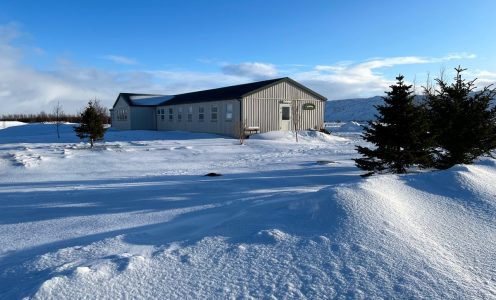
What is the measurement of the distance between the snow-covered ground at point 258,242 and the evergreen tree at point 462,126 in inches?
72.6

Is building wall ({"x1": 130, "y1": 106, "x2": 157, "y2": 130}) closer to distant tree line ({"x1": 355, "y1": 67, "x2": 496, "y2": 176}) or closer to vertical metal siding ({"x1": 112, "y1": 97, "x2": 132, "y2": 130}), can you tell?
vertical metal siding ({"x1": 112, "y1": 97, "x2": 132, "y2": 130})

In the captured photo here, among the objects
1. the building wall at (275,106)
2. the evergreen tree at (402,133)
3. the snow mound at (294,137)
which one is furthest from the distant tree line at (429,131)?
the building wall at (275,106)

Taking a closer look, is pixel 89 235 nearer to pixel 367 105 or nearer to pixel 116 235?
pixel 116 235

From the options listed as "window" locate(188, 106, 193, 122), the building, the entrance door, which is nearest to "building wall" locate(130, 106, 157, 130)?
the building

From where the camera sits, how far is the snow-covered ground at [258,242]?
325 cm

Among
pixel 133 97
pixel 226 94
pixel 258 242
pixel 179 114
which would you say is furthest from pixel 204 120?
pixel 258 242

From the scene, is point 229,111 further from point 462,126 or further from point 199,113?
point 462,126

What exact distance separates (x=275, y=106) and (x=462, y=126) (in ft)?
57.4

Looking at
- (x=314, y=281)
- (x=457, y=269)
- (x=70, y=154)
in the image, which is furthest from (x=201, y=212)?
(x=70, y=154)

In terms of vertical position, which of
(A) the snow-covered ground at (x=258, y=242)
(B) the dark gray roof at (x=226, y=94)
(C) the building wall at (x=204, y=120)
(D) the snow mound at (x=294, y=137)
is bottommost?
(A) the snow-covered ground at (x=258, y=242)

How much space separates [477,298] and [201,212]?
4133 millimetres

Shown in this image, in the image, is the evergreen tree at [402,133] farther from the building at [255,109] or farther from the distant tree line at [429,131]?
the building at [255,109]

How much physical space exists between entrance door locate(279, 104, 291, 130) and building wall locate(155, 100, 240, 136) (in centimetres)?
336

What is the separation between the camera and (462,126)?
30.3 feet
